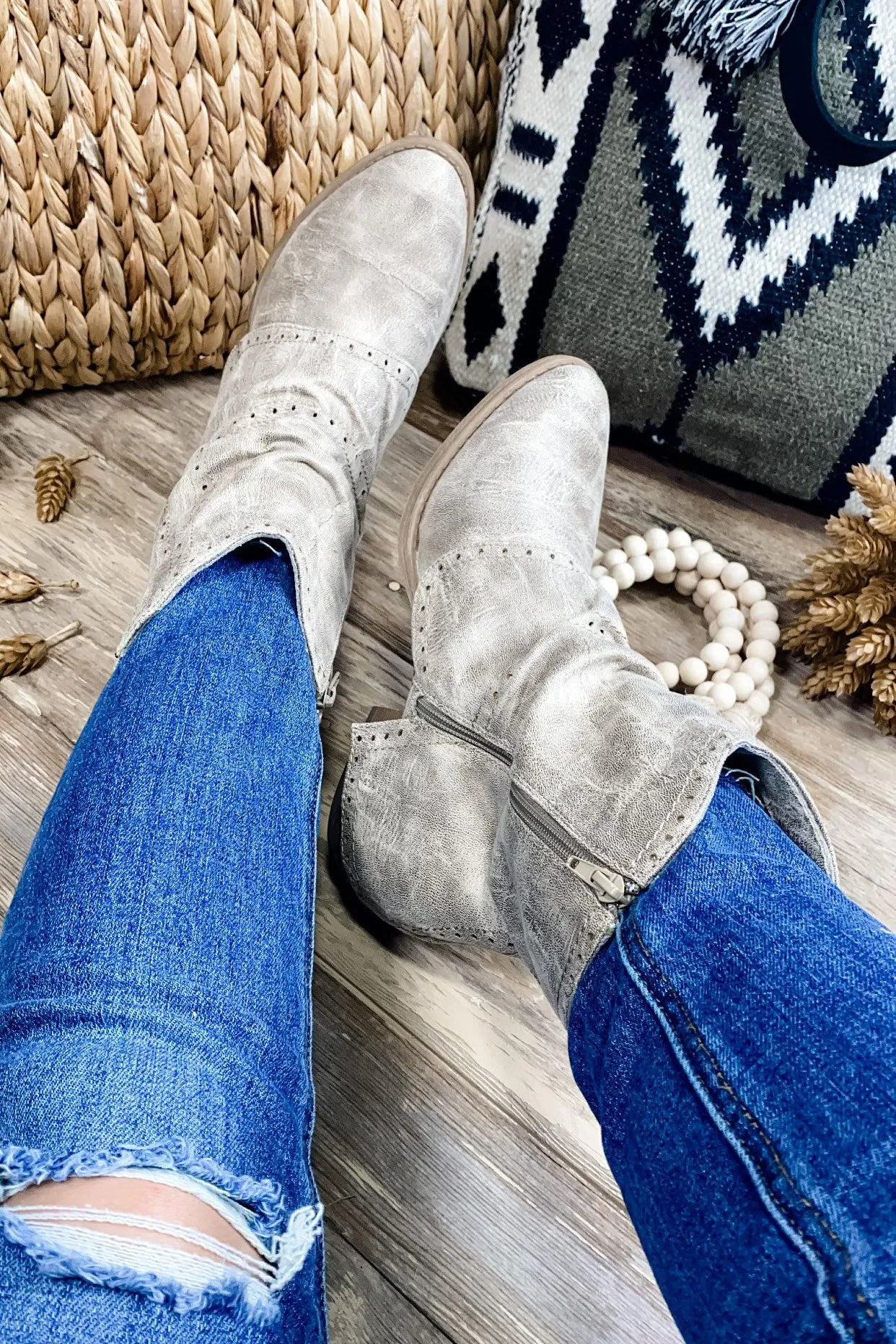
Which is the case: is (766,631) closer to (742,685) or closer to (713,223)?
(742,685)

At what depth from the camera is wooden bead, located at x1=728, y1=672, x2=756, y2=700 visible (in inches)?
29.6

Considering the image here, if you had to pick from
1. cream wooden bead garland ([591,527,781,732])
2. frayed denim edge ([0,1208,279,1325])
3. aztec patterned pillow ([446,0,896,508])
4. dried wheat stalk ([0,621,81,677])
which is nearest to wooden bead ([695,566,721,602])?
cream wooden bead garland ([591,527,781,732])

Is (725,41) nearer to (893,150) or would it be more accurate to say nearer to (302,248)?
(893,150)

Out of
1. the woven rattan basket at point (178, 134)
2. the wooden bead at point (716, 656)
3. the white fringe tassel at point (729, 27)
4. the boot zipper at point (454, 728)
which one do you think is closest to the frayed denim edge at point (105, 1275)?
the boot zipper at point (454, 728)

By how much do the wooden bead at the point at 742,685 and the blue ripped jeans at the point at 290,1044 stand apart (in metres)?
0.28

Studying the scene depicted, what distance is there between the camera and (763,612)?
2.61 feet

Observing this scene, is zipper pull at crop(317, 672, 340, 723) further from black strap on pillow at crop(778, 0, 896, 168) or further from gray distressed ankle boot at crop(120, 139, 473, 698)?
black strap on pillow at crop(778, 0, 896, 168)

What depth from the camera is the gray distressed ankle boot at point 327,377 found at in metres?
0.64

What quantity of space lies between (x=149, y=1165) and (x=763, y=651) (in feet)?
1.97

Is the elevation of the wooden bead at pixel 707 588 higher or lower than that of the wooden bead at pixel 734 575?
lower

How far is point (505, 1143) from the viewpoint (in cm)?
59

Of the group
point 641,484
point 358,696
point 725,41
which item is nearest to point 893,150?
point 725,41

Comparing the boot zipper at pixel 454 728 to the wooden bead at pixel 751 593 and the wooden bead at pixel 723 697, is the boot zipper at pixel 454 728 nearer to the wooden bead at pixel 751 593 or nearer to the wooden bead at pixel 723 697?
the wooden bead at pixel 723 697

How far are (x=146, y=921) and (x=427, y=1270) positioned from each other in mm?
299
